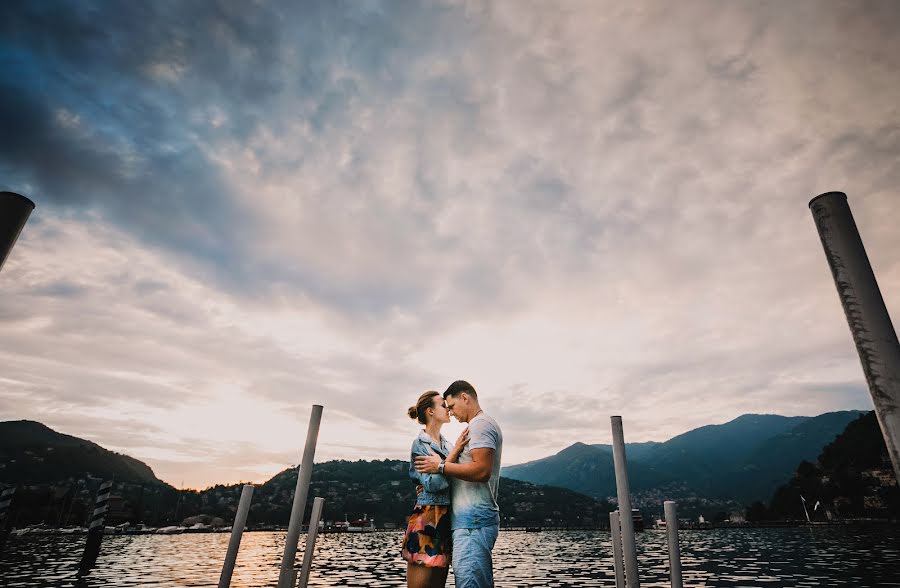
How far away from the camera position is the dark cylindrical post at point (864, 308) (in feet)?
6.82

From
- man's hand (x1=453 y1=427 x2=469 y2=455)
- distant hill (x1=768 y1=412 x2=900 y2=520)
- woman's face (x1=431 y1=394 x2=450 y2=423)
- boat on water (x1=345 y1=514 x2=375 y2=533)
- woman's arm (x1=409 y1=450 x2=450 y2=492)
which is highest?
distant hill (x1=768 y1=412 x2=900 y2=520)

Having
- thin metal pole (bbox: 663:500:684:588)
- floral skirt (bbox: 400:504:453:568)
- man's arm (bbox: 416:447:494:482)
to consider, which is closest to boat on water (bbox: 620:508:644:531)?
thin metal pole (bbox: 663:500:684:588)

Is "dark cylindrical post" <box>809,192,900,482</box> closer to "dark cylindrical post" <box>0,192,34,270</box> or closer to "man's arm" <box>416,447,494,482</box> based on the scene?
"man's arm" <box>416,447,494,482</box>

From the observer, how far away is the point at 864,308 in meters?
2.29

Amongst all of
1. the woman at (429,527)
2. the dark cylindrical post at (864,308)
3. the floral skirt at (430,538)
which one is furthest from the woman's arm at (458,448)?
the dark cylindrical post at (864,308)

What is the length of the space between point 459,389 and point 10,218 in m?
3.67

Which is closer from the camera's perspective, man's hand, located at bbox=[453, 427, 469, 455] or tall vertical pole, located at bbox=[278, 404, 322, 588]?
man's hand, located at bbox=[453, 427, 469, 455]

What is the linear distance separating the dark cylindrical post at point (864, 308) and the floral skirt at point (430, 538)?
3.52m

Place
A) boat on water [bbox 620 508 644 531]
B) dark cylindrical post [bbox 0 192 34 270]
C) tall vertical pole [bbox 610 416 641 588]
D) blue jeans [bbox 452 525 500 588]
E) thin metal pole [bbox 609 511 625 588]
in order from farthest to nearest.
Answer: thin metal pole [bbox 609 511 625 588] → boat on water [bbox 620 508 644 531] → tall vertical pole [bbox 610 416 641 588] → blue jeans [bbox 452 525 500 588] → dark cylindrical post [bbox 0 192 34 270]

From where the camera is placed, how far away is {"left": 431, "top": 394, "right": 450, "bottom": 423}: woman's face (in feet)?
16.2

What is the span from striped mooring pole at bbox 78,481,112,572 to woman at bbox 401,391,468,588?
87.0 ft

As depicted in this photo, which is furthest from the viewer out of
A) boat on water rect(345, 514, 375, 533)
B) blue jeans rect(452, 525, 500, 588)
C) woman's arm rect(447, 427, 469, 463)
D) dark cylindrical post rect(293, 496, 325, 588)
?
boat on water rect(345, 514, 375, 533)

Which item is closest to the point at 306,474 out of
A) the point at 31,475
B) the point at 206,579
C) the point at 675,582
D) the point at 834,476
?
the point at 675,582

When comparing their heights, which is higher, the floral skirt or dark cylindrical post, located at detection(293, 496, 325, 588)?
the floral skirt
